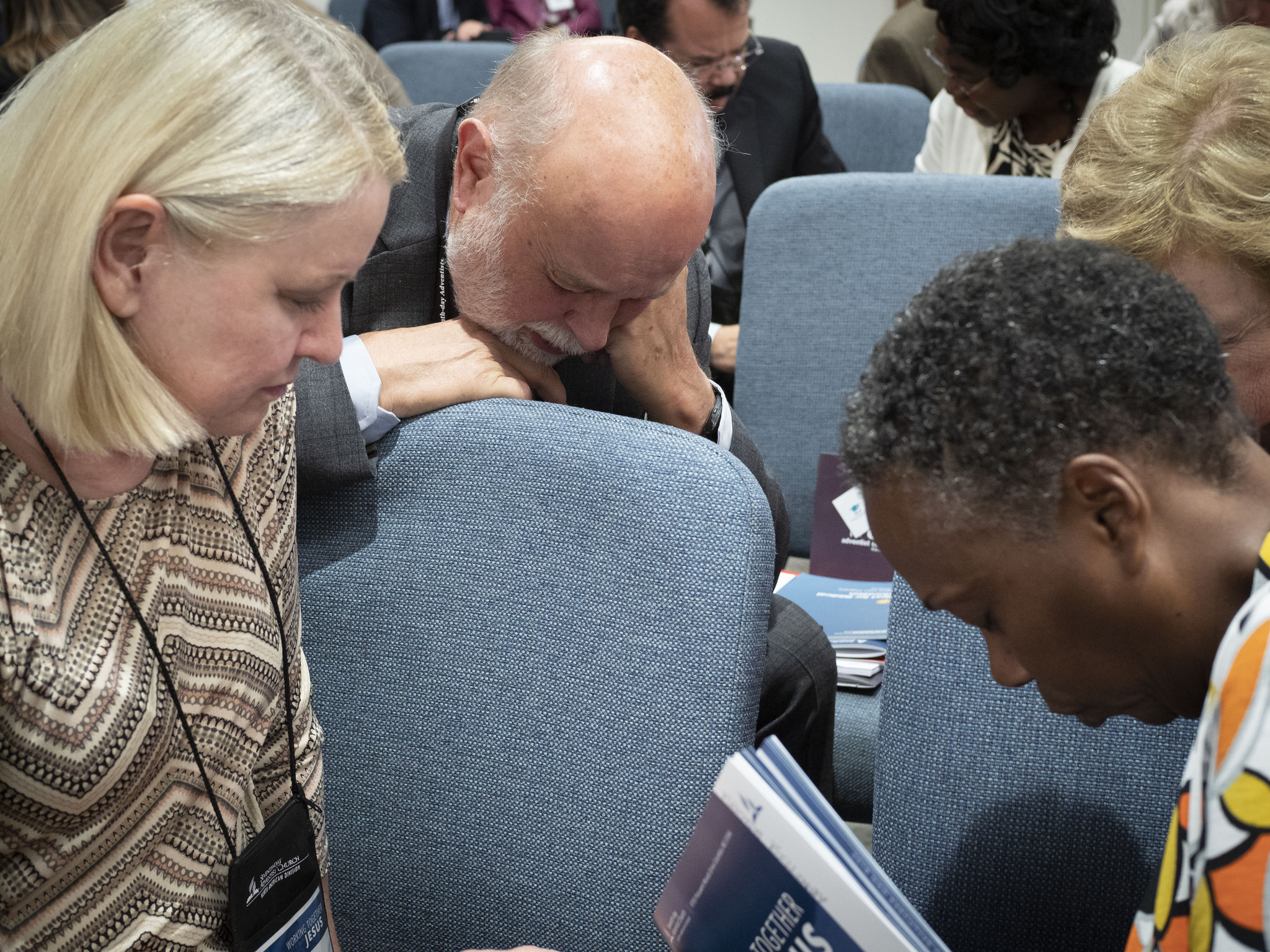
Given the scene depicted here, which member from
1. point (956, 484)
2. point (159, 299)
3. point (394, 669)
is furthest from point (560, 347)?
point (956, 484)

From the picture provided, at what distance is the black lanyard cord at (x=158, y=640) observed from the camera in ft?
2.85

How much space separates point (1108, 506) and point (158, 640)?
0.73 m

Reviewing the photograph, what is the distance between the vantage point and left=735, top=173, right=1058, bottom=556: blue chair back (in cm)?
183

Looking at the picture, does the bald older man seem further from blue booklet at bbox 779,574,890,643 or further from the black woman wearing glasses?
the black woman wearing glasses

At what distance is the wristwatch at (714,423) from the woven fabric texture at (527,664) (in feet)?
1.62

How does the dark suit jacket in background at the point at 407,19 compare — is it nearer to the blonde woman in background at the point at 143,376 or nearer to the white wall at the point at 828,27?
the white wall at the point at 828,27

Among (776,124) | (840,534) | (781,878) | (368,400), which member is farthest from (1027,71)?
(781,878)

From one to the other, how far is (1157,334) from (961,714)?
0.44 metres

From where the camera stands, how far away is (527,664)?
1096 mm

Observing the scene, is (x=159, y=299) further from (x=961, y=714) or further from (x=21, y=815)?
(x=961, y=714)

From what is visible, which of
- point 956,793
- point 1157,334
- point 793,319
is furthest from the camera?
point 793,319

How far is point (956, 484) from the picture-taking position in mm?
750

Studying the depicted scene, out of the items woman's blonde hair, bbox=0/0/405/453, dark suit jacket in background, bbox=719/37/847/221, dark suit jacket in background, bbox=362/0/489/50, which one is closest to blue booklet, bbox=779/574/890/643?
woman's blonde hair, bbox=0/0/405/453

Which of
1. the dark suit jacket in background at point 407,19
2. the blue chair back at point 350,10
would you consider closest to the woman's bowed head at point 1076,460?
the dark suit jacket in background at point 407,19
